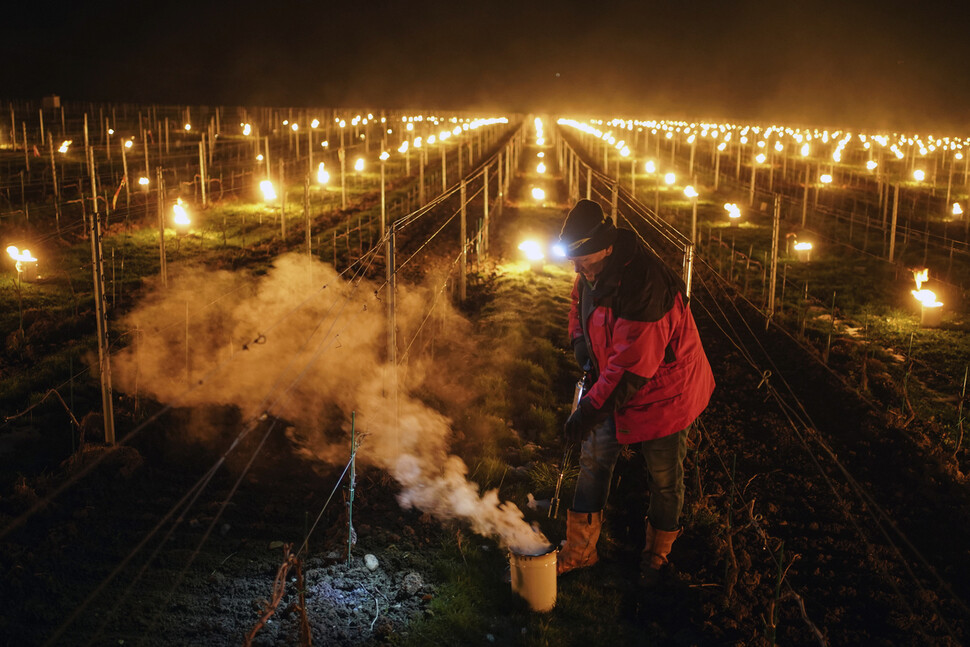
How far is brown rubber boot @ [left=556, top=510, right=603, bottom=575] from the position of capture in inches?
161

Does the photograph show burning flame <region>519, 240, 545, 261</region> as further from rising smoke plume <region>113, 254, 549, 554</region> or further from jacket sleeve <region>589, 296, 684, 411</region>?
jacket sleeve <region>589, 296, 684, 411</region>

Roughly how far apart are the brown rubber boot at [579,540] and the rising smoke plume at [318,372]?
19 centimetres

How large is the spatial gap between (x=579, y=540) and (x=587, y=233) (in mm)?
1724

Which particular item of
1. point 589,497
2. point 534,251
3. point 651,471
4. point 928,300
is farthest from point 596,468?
point 534,251

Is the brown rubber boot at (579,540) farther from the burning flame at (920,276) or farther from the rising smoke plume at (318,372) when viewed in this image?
the burning flame at (920,276)

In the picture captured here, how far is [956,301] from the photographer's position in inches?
475

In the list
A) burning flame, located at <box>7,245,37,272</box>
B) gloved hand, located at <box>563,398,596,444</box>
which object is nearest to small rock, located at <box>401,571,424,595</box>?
gloved hand, located at <box>563,398,596,444</box>

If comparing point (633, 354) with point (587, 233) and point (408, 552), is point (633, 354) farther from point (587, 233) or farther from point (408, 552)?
point (408, 552)

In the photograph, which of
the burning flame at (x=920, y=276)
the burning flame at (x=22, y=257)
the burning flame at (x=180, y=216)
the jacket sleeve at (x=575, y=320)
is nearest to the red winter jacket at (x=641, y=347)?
the jacket sleeve at (x=575, y=320)

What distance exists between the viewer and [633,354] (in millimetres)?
3480

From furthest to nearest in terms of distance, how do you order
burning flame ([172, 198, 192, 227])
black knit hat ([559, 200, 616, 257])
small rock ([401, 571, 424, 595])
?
1. burning flame ([172, 198, 192, 227])
2. small rock ([401, 571, 424, 595])
3. black knit hat ([559, 200, 616, 257])

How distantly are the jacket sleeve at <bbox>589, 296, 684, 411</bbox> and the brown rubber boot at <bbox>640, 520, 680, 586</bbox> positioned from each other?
103cm

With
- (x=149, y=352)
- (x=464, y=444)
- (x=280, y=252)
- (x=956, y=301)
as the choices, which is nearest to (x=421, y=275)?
(x=280, y=252)

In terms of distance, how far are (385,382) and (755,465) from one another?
3.43 meters
